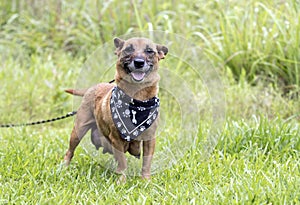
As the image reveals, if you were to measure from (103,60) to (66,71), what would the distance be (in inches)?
136

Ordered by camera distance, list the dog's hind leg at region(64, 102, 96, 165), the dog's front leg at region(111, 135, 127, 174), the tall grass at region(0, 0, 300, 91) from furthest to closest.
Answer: the tall grass at region(0, 0, 300, 91)
the dog's hind leg at region(64, 102, 96, 165)
the dog's front leg at region(111, 135, 127, 174)

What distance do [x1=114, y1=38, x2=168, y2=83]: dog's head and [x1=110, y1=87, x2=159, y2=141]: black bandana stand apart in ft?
0.53

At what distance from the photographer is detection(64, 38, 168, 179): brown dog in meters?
3.46

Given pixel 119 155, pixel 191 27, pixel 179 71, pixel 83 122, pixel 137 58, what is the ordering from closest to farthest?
pixel 137 58 → pixel 119 155 → pixel 83 122 → pixel 179 71 → pixel 191 27

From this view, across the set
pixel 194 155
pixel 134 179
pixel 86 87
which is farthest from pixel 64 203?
pixel 194 155

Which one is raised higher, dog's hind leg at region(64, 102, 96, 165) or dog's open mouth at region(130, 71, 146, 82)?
dog's open mouth at region(130, 71, 146, 82)

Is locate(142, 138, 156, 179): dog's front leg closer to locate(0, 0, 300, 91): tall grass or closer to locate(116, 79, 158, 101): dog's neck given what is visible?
locate(116, 79, 158, 101): dog's neck

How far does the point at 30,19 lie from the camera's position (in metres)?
8.71

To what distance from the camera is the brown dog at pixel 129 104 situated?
11.4 ft

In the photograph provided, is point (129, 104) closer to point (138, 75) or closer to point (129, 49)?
point (138, 75)

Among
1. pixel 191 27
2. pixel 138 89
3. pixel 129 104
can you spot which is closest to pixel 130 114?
pixel 129 104

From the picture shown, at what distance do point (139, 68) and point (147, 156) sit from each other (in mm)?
716

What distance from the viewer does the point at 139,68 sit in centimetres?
341

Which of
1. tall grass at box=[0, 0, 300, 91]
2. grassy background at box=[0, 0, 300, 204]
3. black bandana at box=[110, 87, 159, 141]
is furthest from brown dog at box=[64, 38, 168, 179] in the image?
tall grass at box=[0, 0, 300, 91]
